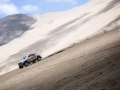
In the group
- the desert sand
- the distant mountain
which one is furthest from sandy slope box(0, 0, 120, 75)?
the distant mountain

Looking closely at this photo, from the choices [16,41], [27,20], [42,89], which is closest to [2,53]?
[16,41]

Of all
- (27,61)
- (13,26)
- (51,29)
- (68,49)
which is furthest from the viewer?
(13,26)

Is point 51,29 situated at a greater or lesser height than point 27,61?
greater

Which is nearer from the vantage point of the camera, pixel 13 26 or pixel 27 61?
pixel 27 61

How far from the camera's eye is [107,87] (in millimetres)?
7117

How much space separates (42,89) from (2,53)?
83759 millimetres

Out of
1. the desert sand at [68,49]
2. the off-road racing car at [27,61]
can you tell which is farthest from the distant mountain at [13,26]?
the off-road racing car at [27,61]

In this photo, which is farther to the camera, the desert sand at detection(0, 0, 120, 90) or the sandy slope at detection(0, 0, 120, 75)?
the sandy slope at detection(0, 0, 120, 75)

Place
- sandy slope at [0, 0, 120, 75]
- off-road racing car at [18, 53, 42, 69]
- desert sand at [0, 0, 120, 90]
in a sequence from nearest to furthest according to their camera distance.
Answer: desert sand at [0, 0, 120, 90]
off-road racing car at [18, 53, 42, 69]
sandy slope at [0, 0, 120, 75]

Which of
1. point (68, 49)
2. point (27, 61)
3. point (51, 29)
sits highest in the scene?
point (51, 29)

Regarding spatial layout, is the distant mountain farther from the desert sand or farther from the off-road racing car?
the off-road racing car

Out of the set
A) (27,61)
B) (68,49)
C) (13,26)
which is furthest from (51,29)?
(68,49)

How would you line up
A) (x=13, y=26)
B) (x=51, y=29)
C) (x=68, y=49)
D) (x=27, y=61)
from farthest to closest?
(x=13, y=26) < (x=51, y=29) < (x=27, y=61) < (x=68, y=49)

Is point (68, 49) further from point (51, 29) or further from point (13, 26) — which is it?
point (13, 26)
